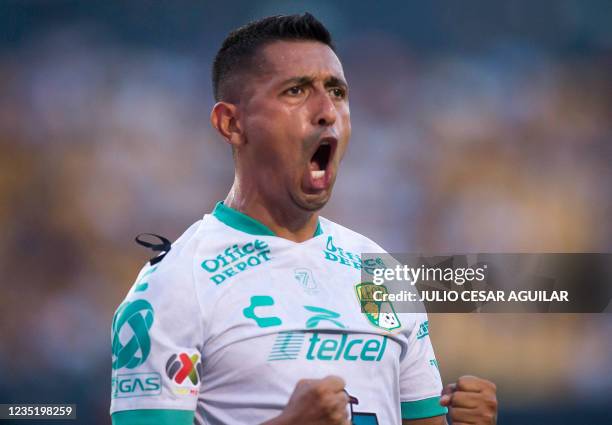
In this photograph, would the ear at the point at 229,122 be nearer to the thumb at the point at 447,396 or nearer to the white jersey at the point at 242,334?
the white jersey at the point at 242,334

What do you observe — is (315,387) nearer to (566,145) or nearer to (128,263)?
(128,263)

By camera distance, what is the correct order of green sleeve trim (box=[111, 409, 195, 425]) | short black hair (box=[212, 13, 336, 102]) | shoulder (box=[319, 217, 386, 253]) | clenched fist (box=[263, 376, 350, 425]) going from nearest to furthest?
1. clenched fist (box=[263, 376, 350, 425])
2. green sleeve trim (box=[111, 409, 195, 425])
3. short black hair (box=[212, 13, 336, 102])
4. shoulder (box=[319, 217, 386, 253])

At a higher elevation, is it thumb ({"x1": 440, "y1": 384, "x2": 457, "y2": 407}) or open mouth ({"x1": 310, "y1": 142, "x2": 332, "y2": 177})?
open mouth ({"x1": 310, "y1": 142, "x2": 332, "y2": 177})

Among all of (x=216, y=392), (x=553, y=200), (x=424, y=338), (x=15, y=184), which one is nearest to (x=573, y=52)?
(x=553, y=200)

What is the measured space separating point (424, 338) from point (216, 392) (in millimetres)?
691

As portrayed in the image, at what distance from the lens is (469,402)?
2.21 metres

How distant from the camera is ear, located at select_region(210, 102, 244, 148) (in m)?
2.54

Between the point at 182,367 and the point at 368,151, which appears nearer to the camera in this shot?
the point at 182,367

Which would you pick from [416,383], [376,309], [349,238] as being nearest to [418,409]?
[416,383]

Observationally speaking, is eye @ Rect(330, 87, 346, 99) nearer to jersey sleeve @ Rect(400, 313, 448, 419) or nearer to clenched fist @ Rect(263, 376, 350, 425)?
jersey sleeve @ Rect(400, 313, 448, 419)

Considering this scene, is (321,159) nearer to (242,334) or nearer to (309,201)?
(309,201)

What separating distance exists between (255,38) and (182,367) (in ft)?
3.26

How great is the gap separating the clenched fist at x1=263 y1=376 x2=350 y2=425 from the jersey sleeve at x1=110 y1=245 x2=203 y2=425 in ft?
0.83

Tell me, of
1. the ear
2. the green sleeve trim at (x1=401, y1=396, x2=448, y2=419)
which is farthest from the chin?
the green sleeve trim at (x1=401, y1=396, x2=448, y2=419)
